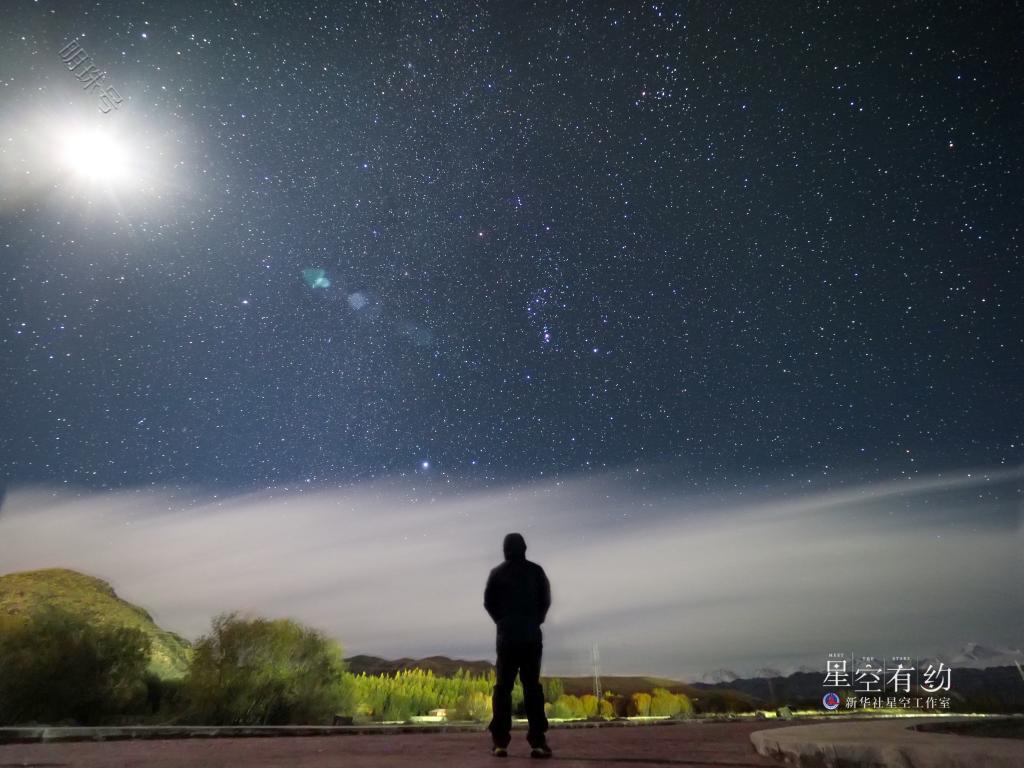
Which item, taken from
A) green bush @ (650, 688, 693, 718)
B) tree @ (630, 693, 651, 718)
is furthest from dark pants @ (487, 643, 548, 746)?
tree @ (630, 693, 651, 718)

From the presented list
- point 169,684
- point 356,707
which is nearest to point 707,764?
point 356,707

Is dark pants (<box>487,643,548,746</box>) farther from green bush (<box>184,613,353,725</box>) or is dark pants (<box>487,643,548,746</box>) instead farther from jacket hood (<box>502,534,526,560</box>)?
green bush (<box>184,613,353,725</box>)

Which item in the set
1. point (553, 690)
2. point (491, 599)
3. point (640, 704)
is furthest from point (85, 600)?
point (491, 599)

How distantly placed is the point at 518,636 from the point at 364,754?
70.4 inches

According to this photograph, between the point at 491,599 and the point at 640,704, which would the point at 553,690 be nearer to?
the point at 640,704

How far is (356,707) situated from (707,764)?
414 inches

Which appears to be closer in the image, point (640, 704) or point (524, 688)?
point (524, 688)

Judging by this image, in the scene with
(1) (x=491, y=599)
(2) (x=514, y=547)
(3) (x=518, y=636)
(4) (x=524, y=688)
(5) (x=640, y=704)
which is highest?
(2) (x=514, y=547)

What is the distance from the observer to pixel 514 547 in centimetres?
529

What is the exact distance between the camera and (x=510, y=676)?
509 cm

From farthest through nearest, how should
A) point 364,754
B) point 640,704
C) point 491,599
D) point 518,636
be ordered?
1. point 640,704
2. point 364,754
3. point 491,599
4. point 518,636

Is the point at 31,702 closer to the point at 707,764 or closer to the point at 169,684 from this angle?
the point at 169,684

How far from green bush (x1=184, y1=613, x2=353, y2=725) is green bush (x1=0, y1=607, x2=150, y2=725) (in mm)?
970

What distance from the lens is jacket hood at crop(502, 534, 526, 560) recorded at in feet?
17.3
